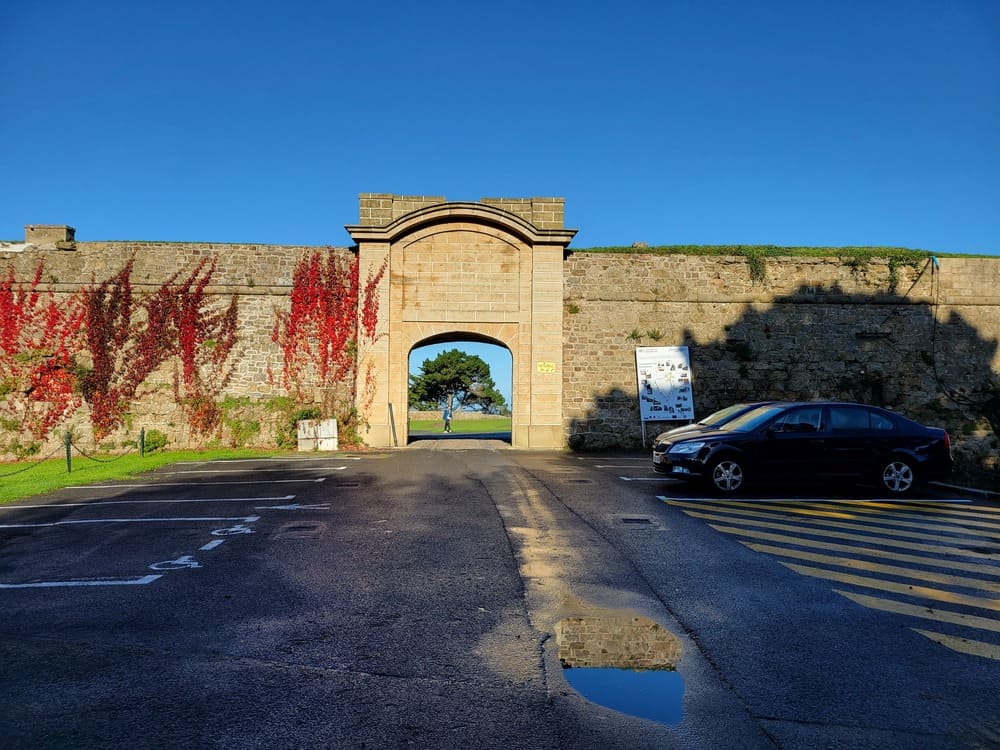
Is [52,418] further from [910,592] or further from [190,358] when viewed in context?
[910,592]

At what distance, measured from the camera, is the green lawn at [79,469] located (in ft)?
38.9

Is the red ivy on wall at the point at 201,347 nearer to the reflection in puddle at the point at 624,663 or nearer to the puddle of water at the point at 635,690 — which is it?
the reflection in puddle at the point at 624,663

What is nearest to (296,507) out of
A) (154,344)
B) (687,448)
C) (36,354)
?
(687,448)

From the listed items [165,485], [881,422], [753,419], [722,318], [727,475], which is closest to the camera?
[727,475]

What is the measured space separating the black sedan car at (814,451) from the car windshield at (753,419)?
2 centimetres

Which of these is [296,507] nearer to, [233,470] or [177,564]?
[177,564]

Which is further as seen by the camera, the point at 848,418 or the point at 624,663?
the point at 848,418

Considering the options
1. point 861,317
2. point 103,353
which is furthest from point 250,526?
point 861,317

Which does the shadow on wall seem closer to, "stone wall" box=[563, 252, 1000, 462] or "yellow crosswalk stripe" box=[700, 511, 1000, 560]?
"stone wall" box=[563, 252, 1000, 462]

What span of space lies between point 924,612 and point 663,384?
15.9 m

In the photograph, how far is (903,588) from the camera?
5.61 m

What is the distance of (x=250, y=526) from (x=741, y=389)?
56.7 feet

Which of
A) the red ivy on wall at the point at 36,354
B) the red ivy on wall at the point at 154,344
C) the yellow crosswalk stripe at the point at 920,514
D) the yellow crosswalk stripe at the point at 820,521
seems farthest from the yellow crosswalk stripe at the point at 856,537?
the red ivy on wall at the point at 36,354

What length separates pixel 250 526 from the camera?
26.3 ft
